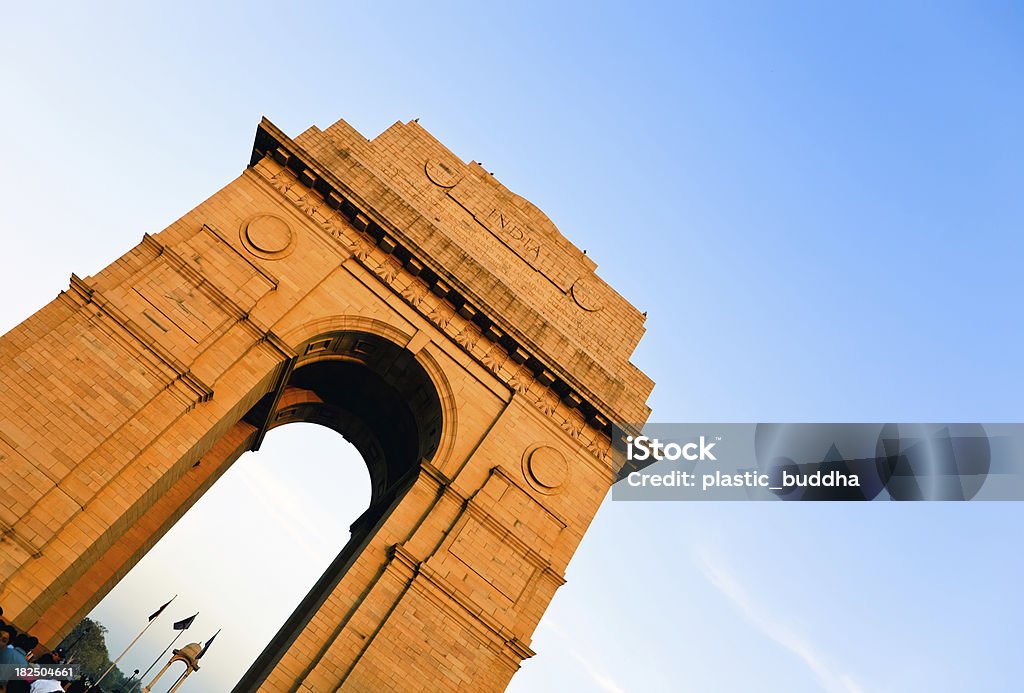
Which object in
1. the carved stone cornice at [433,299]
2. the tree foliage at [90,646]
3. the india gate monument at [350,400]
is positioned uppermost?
the carved stone cornice at [433,299]

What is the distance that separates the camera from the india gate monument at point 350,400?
17.6 metres

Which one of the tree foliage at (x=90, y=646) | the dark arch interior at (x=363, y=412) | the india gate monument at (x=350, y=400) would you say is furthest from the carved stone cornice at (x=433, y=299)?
the tree foliage at (x=90, y=646)

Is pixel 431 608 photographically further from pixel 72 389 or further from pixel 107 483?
pixel 72 389

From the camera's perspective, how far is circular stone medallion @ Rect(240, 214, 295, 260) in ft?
73.4

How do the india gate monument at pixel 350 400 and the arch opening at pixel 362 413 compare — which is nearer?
the india gate monument at pixel 350 400

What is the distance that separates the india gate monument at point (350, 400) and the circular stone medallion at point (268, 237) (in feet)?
0.17

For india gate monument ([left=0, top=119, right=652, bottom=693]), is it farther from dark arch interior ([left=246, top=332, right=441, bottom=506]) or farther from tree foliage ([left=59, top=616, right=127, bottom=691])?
A: tree foliage ([left=59, top=616, right=127, bottom=691])

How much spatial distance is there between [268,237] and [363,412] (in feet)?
27.0

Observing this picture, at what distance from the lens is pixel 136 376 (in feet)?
61.9

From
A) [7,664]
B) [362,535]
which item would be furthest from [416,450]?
[7,664]

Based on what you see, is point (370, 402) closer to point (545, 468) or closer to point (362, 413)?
point (362, 413)

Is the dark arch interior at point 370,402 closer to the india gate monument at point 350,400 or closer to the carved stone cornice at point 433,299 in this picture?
the india gate monument at point 350,400

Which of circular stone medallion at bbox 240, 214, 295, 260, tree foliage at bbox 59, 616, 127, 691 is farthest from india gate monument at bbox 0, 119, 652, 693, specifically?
tree foliage at bbox 59, 616, 127, 691

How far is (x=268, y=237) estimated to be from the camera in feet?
74.4
